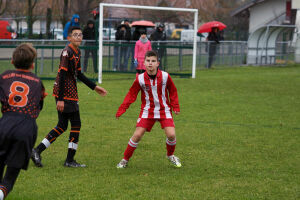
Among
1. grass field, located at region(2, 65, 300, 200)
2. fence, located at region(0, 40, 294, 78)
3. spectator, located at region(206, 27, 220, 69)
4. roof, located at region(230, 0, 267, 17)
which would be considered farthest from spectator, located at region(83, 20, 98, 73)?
roof, located at region(230, 0, 267, 17)

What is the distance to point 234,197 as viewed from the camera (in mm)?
5238

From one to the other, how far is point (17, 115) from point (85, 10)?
1960 cm

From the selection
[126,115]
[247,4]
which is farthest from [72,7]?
[247,4]

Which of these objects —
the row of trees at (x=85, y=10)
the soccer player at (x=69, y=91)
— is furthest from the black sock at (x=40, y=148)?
the row of trees at (x=85, y=10)

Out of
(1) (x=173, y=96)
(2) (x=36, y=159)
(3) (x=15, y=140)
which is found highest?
(1) (x=173, y=96)

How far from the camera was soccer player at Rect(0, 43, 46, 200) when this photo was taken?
4363 millimetres

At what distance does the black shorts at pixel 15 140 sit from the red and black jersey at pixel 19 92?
0.24ft

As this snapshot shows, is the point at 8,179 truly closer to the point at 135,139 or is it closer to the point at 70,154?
Result: the point at 70,154

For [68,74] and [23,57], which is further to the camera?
[68,74]

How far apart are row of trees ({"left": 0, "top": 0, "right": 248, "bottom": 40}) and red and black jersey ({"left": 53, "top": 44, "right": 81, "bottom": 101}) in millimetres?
15524

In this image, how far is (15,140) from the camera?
4.36 metres

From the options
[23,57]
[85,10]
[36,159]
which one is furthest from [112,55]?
[23,57]

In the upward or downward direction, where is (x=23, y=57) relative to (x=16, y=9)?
downward

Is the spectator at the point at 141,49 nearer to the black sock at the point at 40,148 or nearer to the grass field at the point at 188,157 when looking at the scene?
the grass field at the point at 188,157
